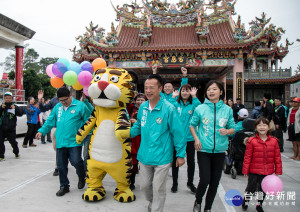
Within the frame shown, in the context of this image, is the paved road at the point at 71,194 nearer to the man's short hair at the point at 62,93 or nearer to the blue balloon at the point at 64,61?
the man's short hair at the point at 62,93

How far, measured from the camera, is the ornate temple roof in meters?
10.9

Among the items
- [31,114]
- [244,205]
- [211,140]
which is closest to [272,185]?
[244,205]

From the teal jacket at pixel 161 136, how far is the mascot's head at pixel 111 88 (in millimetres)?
691

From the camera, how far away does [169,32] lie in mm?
13242

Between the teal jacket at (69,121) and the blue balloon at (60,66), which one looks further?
the blue balloon at (60,66)

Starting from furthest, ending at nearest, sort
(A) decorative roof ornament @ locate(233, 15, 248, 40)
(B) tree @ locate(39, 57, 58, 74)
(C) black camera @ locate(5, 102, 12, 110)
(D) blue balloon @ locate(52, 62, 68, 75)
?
1. (B) tree @ locate(39, 57, 58, 74)
2. (A) decorative roof ornament @ locate(233, 15, 248, 40)
3. (C) black camera @ locate(5, 102, 12, 110)
4. (D) blue balloon @ locate(52, 62, 68, 75)

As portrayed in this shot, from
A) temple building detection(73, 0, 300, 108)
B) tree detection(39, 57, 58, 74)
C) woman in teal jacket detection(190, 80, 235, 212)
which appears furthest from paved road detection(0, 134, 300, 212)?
tree detection(39, 57, 58, 74)

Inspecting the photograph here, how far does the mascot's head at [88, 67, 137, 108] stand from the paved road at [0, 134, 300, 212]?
1.36 metres

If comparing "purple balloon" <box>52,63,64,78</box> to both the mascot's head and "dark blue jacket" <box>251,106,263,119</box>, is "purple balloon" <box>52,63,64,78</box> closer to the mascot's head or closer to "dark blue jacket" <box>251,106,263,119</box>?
the mascot's head

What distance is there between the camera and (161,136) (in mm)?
2451

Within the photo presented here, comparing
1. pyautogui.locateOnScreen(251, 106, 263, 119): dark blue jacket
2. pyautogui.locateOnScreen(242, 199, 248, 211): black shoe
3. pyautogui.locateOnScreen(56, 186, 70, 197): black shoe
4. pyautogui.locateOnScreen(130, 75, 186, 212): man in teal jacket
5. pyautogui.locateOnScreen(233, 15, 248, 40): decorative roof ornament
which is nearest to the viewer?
pyautogui.locateOnScreen(130, 75, 186, 212): man in teal jacket

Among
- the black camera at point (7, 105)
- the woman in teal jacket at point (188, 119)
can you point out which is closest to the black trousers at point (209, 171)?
the woman in teal jacket at point (188, 119)

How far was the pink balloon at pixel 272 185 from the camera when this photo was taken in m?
2.51

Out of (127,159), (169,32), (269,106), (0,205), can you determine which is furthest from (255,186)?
(169,32)
